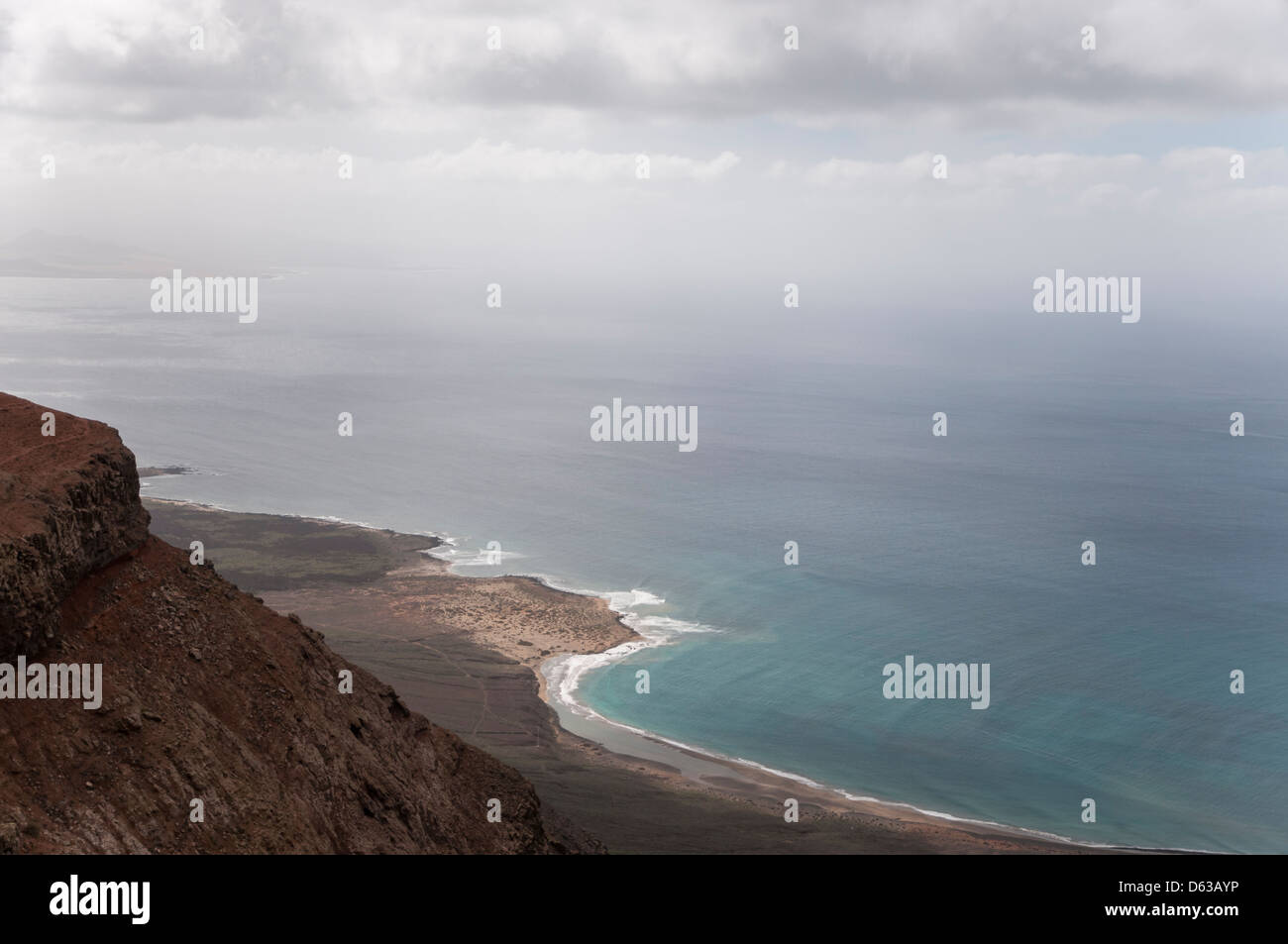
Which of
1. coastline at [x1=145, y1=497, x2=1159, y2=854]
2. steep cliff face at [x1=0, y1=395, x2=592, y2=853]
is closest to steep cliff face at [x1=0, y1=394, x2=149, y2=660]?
steep cliff face at [x1=0, y1=395, x2=592, y2=853]

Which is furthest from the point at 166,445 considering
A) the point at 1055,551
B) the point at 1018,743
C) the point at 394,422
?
the point at 1018,743

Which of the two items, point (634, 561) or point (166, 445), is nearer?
point (634, 561)

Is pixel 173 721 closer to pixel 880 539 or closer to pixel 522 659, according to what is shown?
pixel 522 659

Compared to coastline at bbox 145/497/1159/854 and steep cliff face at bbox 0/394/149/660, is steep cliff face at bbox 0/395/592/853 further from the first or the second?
coastline at bbox 145/497/1159/854

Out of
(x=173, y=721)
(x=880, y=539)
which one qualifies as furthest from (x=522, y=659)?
(x=173, y=721)

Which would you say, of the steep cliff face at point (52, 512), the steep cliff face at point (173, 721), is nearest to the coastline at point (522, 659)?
the steep cliff face at point (173, 721)
